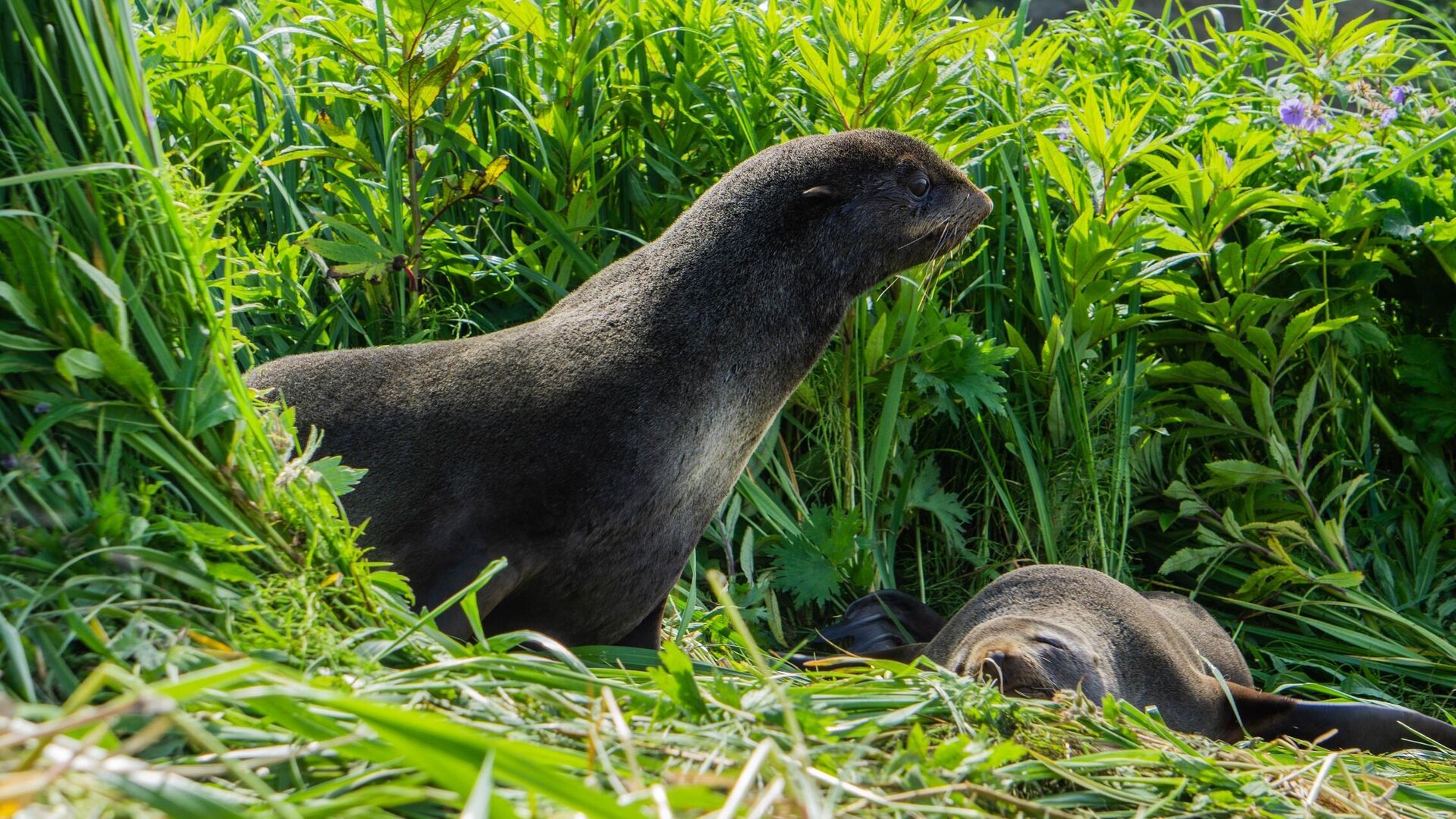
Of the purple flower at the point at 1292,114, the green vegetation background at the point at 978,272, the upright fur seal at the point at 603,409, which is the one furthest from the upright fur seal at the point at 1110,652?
the purple flower at the point at 1292,114

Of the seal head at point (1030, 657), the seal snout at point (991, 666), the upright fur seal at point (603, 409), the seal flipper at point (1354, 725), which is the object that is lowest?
the seal flipper at point (1354, 725)

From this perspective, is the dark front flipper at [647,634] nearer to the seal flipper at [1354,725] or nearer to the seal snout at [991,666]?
the seal snout at [991,666]

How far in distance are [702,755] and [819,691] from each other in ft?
1.86

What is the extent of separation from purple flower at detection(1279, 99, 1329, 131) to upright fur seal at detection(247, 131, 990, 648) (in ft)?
7.81

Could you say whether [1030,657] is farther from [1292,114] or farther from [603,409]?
[1292,114]

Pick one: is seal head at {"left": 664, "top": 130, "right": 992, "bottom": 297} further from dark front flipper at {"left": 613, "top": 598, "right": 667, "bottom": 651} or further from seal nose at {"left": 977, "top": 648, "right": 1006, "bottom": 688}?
seal nose at {"left": 977, "top": 648, "right": 1006, "bottom": 688}

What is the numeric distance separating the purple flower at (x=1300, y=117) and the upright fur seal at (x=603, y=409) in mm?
2380

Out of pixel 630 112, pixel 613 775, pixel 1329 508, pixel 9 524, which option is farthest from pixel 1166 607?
pixel 9 524

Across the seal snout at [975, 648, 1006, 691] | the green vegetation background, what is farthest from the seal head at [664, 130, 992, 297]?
the seal snout at [975, 648, 1006, 691]

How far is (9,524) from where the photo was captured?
1.81 metres

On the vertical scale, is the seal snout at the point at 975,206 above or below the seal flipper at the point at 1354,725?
above

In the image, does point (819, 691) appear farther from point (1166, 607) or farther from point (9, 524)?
point (1166, 607)

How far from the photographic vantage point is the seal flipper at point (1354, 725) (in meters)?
3.67

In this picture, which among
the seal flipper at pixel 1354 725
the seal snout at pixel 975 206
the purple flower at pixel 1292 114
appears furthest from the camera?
the purple flower at pixel 1292 114
